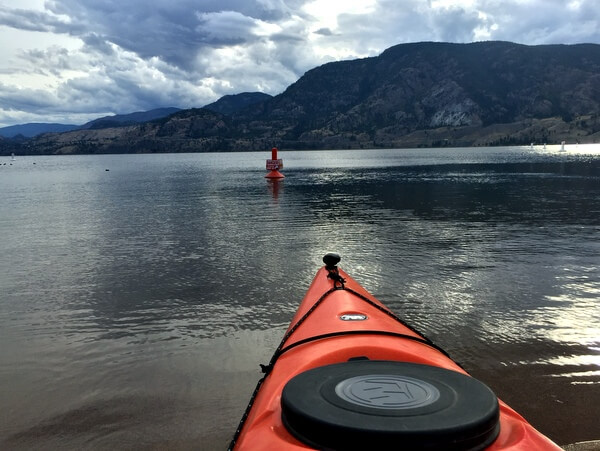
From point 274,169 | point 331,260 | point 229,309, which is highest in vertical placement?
point 274,169

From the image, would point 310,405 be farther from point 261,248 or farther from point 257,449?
point 261,248

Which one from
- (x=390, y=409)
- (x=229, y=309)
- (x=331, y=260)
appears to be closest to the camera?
(x=390, y=409)

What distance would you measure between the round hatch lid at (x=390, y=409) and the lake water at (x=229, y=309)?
3.48 meters

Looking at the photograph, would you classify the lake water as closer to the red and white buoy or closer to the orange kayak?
the orange kayak

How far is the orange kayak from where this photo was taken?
3.08m

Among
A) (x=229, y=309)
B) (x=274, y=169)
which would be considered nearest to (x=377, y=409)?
(x=229, y=309)

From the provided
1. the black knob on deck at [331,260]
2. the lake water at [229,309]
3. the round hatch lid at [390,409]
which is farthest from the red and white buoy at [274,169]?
the round hatch lid at [390,409]

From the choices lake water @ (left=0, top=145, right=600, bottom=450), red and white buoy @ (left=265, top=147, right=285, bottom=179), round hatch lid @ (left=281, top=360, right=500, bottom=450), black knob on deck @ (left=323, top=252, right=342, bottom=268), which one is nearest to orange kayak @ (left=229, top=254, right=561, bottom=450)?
round hatch lid @ (left=281, top=360, right=500, bottom=450)

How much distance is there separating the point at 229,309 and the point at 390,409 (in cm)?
907

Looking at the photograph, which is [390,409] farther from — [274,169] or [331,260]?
[274,169]

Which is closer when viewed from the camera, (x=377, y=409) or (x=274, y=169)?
(x=377, y=409)

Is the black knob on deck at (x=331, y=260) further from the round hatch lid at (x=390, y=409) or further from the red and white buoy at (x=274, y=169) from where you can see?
the red and white buoy at (x=274, y=169)

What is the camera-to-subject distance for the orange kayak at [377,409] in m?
3.08

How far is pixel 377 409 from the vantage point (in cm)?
329
